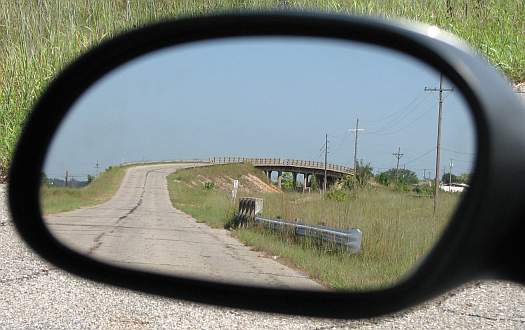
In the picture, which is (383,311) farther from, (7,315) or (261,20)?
(7,315)

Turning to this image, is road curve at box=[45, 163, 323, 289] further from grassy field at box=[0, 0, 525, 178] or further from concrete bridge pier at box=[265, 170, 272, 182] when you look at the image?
grassy field at box=[0, 0, 525, 178]

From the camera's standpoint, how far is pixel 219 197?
98.3 inches

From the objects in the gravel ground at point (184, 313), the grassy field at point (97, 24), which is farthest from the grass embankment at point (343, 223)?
the grassy field at point (97, 24)

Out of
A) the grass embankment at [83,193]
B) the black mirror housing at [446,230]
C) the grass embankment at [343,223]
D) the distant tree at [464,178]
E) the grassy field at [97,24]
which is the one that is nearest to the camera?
the black mirror housing at [446,230]

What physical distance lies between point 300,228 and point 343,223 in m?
0.15

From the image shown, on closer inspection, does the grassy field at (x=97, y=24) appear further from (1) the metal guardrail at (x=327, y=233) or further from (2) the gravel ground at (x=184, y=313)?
(1) the metal guardrail at (x=327, y=233)

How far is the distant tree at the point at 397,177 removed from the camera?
1.82 m

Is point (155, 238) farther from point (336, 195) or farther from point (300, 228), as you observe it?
point (336, 195)

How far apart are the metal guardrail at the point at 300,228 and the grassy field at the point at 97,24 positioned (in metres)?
6.65

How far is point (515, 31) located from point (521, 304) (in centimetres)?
557

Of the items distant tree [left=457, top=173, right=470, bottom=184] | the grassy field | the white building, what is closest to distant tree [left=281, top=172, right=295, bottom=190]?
Result: the white building

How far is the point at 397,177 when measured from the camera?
1.85 meters

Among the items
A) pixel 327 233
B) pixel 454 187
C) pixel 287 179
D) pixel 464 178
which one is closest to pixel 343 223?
pixel 327 233

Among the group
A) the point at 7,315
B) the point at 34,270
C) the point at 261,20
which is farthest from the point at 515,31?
the point at 261,20
